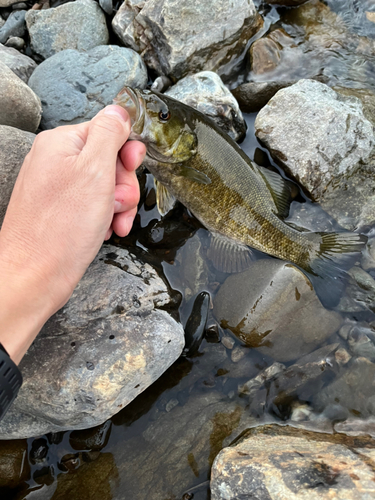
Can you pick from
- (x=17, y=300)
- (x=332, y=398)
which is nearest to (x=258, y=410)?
(x=332, y=398)

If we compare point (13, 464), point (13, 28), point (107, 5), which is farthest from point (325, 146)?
point (13, 28)

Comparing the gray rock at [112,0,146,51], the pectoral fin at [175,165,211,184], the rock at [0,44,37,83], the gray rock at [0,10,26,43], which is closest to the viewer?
the pectoral fin at [175,165,211,184]

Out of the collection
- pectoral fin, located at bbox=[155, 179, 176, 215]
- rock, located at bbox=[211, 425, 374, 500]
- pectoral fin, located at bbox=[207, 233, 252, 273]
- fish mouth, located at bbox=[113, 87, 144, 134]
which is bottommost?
rock, located at bbox=[211, 425, 374, 500]

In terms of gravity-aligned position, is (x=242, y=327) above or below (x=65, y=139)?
below

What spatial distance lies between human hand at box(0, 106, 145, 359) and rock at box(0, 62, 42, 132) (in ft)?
5.05

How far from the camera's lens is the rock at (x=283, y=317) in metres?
3.60

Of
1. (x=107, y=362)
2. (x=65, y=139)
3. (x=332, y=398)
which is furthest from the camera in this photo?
(x=332, y=398)

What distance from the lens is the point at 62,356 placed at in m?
3.07

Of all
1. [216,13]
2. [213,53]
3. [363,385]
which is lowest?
[363,385]

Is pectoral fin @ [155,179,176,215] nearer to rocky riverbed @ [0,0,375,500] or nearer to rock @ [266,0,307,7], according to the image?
rocky riverbed @ [0,0,375,500]

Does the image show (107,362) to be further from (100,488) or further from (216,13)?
(216,13)

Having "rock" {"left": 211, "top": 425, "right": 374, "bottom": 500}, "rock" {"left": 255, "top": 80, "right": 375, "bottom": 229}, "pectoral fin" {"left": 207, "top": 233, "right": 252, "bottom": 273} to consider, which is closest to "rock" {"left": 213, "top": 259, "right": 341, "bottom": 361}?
"pectoral fin" {"left": 207, "top": 233, "right": 252, "bottom": 273}

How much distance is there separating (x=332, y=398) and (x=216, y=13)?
4.75 m

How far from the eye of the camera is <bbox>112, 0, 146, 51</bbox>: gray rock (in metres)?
4.95
